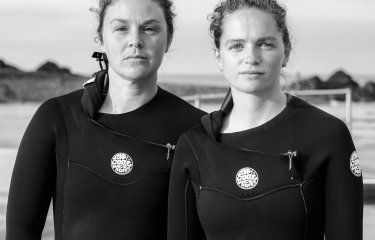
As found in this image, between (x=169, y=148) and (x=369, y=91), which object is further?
(x=369, y=91)

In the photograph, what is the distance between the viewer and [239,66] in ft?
7.26

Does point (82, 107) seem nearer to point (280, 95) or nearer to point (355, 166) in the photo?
point (280, 95)

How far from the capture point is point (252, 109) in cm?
229

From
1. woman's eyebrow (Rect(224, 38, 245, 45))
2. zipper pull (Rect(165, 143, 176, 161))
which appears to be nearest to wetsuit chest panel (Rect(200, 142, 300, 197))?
zipper pull (Rect(165, 143, 176, 161))

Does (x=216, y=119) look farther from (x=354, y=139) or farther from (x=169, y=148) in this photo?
(x=354, y=139)

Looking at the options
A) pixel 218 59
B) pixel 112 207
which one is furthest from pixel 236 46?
pixel 112 207

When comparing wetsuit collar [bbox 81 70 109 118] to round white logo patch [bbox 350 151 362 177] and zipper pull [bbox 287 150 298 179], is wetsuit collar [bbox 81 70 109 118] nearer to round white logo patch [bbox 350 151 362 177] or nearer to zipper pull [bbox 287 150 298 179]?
zipper pull [bbox 287 150 298 179]

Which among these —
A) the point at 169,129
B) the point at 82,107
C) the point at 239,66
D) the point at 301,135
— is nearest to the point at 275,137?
the point at 301,135

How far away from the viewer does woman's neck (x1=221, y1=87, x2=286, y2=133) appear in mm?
2268

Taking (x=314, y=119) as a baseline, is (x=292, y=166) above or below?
below

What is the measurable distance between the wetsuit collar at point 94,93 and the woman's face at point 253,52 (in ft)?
1.66

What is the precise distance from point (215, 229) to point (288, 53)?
583mm

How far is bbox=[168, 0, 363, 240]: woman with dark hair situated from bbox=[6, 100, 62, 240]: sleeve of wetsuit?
45cm

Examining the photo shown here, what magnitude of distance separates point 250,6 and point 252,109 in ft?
1.01
